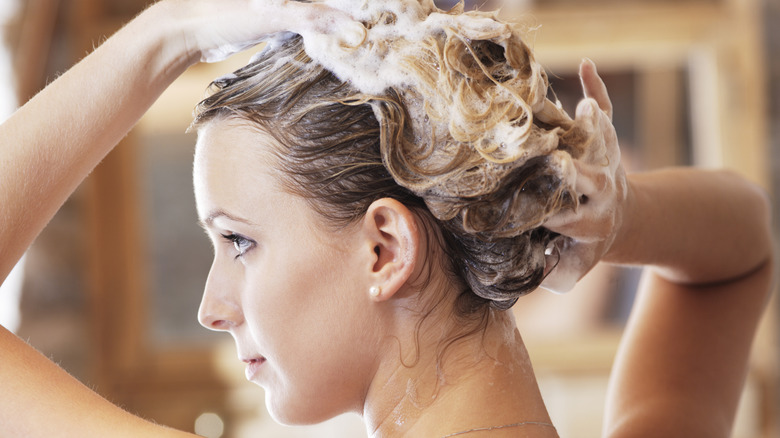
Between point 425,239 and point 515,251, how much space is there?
103 mm

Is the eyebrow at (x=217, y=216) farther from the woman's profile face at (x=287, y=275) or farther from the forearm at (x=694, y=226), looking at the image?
the forearm at (x=694, y=226)

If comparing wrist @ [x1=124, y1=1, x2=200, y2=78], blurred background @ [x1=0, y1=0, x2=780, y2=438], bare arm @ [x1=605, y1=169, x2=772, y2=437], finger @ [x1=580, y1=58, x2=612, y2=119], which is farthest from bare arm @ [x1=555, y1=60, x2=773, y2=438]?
blurred background @ [x1=0, y1=0, x2=780, y2=438]

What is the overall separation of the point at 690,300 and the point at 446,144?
1.74 ft

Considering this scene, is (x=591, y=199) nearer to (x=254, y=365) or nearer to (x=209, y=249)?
(x=254, y=365)

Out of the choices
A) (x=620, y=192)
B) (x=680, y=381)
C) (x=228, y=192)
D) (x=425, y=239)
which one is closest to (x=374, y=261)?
(x=425, y=239)

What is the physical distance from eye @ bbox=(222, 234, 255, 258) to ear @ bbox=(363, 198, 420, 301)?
0.13 m

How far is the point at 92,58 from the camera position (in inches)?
35.2

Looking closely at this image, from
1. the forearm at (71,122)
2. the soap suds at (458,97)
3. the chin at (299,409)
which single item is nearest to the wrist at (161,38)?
the forearm at (71,122)

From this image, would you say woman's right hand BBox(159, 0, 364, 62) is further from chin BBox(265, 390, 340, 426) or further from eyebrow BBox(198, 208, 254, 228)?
chin BBox(265, 390, 340, 426)

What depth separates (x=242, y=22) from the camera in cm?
85

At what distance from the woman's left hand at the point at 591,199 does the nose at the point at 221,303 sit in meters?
0.36

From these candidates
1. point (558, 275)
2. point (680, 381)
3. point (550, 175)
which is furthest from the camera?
point (680, 381)

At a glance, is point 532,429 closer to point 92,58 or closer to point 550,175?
point 550,175

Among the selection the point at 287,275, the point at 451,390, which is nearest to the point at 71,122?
the point at 287,275
